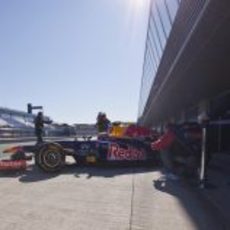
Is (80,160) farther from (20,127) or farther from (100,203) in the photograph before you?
(20,127)

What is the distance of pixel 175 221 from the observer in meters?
5.72

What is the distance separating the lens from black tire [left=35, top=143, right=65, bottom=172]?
34.8ft

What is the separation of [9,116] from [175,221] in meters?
51.9

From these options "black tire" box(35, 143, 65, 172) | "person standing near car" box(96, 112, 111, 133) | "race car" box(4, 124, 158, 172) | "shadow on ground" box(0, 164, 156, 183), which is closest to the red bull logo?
"race car" box(4, 124, 158, 172)

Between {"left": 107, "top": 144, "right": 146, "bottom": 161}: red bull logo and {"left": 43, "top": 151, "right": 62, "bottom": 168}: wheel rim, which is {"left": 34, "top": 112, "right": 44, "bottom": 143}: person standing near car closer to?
{"left": 107, "top": 144, "right": 146, "bottom": 161}: red bull logo

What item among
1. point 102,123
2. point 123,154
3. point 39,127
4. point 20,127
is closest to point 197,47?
point 123,154

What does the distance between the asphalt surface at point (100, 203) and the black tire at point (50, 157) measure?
2.01ft

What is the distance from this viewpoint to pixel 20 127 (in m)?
52.1

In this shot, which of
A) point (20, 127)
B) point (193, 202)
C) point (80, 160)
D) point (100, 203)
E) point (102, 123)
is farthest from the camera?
point (20, 127)

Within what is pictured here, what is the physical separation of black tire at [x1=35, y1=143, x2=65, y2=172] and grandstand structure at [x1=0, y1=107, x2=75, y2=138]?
26.3 meters

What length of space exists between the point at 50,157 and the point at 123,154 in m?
1.94

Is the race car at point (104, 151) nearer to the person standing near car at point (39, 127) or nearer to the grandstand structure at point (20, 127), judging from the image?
the person standing near car at point (39, 127)

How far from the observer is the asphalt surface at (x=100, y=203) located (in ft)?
18.3

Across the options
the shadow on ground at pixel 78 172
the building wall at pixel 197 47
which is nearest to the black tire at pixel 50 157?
the shadow on ground at pixel 78 172
